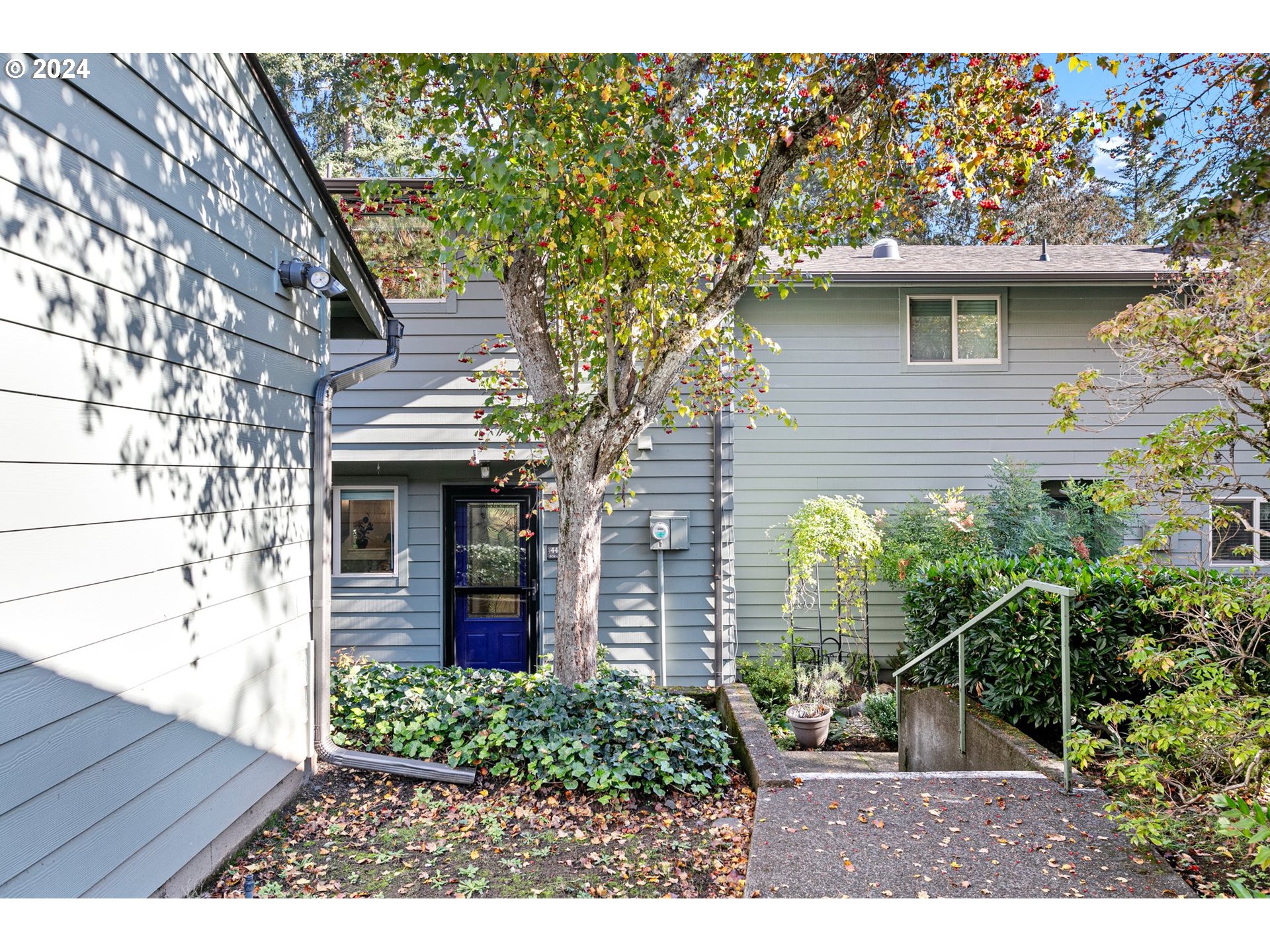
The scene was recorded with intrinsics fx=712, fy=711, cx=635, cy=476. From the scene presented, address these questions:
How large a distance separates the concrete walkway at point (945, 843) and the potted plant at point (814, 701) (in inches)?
82.6

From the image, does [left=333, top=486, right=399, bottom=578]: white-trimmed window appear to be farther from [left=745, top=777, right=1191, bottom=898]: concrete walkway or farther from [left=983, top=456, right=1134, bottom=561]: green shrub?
[left=983, top=456, right=1134, bottom=561]: green shrub

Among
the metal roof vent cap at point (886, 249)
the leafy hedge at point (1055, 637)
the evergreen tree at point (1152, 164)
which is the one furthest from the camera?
the metal roof vent cap at point (886, 249)

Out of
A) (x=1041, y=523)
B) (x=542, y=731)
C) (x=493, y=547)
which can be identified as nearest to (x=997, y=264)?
(x=1041, y=523)

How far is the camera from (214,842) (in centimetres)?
273

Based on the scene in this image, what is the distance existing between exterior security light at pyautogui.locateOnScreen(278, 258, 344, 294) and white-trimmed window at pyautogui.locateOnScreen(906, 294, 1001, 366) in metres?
5.71

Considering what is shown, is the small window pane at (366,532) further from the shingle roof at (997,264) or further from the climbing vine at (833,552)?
the shingle roof at (997,264)

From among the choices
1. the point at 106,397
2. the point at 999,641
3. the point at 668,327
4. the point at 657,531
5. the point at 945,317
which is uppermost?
the point at 945,317

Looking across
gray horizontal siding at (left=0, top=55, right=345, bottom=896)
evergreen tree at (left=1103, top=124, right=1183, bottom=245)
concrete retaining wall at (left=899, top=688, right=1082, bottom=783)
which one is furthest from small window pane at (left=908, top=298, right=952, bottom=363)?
gray horizontal siding at (left=0, top=55, right=345, bottom=896)

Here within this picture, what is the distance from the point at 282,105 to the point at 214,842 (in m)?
3.27

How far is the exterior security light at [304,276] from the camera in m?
3.49

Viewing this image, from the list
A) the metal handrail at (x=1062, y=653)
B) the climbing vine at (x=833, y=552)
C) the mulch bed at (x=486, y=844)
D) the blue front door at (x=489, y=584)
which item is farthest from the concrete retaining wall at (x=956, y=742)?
the blue front door at (x=489, y=584)

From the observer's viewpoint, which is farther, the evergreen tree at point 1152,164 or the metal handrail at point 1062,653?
the evergreen tree at point 1152,164
